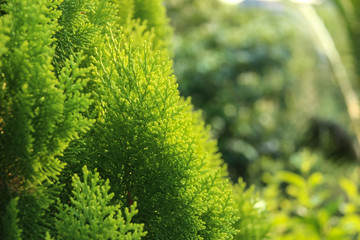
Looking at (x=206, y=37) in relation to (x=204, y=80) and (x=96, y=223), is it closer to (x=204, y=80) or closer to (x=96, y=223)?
(x=204, y=80)

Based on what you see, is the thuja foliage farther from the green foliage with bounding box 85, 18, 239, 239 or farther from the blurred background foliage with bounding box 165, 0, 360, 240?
the blurred background foliage with bounding box 165, 0, 360, 240

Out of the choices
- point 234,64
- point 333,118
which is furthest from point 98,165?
point 333,118

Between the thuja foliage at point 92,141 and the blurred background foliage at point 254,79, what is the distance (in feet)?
10.8

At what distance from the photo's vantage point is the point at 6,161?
0.80 metres

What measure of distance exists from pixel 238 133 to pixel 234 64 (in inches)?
35.8

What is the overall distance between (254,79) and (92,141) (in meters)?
4.65

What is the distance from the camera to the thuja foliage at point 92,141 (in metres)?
0.79

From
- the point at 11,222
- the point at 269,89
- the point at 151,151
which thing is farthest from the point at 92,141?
the point at 269,89

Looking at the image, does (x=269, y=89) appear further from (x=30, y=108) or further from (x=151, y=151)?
(x=30, y=108)

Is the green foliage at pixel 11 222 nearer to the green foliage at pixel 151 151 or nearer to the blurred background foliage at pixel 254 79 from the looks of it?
the green foliage at pixel 151 151

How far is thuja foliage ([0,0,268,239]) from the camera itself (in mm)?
789

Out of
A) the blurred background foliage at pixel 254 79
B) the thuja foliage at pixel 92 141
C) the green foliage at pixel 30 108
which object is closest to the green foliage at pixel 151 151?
the thuja foliage at pixel 92 141

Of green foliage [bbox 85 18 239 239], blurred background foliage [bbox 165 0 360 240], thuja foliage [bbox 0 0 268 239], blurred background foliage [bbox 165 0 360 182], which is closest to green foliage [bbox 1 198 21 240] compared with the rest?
thuja foliage [bbox 0 0 268 239]

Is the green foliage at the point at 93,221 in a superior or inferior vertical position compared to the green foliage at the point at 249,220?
superior
